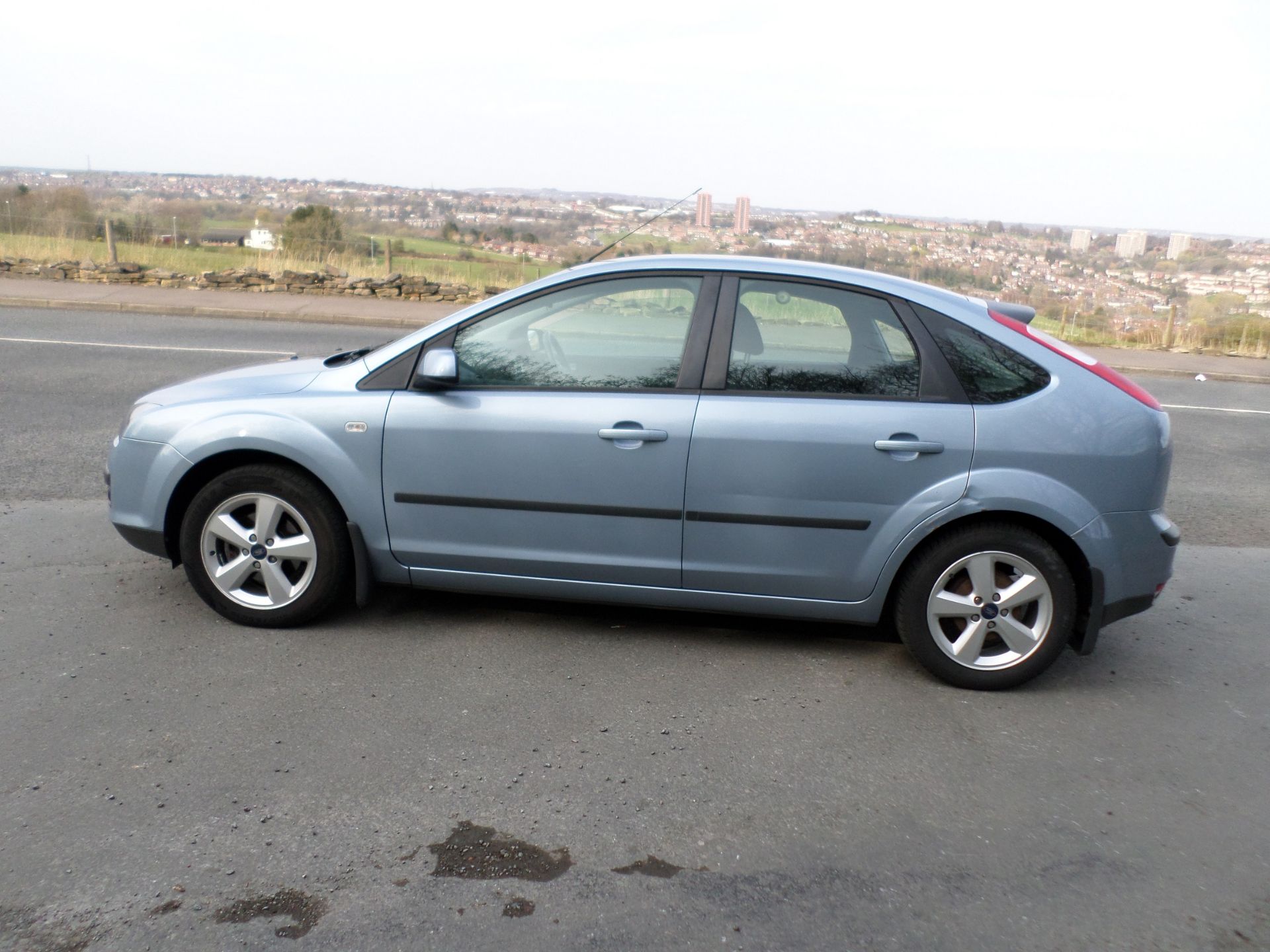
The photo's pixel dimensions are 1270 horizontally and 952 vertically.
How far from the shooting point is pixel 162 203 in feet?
98.9

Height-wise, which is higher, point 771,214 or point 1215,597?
point 771,214

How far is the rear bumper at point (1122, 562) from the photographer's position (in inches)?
163

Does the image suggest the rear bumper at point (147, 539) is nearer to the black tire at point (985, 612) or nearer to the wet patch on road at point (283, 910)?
the wet patch on road at point (283, 910)

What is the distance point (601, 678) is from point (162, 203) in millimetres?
30069

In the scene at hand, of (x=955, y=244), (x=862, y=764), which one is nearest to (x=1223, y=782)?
(x=862, y=764)

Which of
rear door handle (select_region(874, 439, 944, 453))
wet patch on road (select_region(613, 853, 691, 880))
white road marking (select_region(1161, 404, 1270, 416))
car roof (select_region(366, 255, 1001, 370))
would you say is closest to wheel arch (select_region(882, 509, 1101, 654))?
rear door handle (select_region(874, 439, 944, 453))

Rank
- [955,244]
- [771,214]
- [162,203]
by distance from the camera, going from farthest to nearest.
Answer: [162,203]
[955,244]
[771,214]

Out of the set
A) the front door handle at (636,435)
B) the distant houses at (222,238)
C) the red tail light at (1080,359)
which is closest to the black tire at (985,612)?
the red tail light at (1080,359)

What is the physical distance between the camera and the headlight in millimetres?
4688

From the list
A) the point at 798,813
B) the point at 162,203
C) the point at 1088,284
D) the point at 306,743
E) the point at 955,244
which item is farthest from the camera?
the point at 162,203

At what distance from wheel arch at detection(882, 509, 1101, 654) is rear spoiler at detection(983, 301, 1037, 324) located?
0.88 metres

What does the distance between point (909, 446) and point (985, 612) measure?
724 mm

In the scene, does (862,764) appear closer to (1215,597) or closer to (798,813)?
(798,813)

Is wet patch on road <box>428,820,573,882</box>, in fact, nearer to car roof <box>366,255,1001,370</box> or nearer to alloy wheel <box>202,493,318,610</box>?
alloy wheel <box>202,493,318,610</box>
